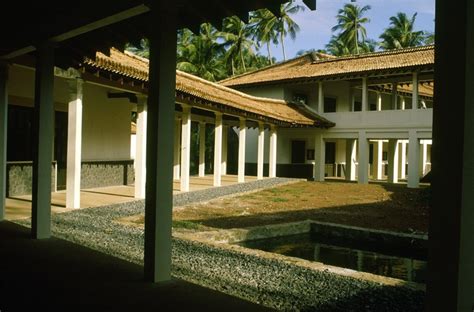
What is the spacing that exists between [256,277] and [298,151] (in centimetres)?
1924

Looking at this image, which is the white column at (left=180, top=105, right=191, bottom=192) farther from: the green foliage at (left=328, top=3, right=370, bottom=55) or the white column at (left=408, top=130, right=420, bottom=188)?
the green foliage at (left=328, top=3, right=370, bottom=55)

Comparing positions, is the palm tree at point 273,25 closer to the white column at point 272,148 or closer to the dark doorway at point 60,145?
the white column at point 272,148

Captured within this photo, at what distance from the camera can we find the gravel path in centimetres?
401

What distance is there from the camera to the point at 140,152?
36.3 ft

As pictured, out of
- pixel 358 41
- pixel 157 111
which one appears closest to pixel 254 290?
pixel 157 111

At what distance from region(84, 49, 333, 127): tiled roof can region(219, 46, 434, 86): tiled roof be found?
80.4 inches

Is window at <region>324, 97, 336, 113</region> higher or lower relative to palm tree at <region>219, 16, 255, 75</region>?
lower

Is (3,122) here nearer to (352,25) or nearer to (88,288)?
(88,288)

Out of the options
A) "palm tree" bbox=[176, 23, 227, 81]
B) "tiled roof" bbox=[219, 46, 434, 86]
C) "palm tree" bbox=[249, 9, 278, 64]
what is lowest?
"tiled roof" bbox=[219, 46, 434, 86]

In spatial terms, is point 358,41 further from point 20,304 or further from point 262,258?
point 20,304

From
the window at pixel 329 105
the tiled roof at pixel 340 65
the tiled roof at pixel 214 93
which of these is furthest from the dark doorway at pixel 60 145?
the window at pixel 329 105

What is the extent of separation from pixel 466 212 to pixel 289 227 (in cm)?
700

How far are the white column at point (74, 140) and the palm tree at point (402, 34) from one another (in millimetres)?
34562

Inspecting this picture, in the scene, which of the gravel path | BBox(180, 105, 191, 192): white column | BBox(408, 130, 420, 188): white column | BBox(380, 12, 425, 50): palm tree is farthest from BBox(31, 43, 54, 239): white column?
BBox(380, 12, 425, 50): palm tree
